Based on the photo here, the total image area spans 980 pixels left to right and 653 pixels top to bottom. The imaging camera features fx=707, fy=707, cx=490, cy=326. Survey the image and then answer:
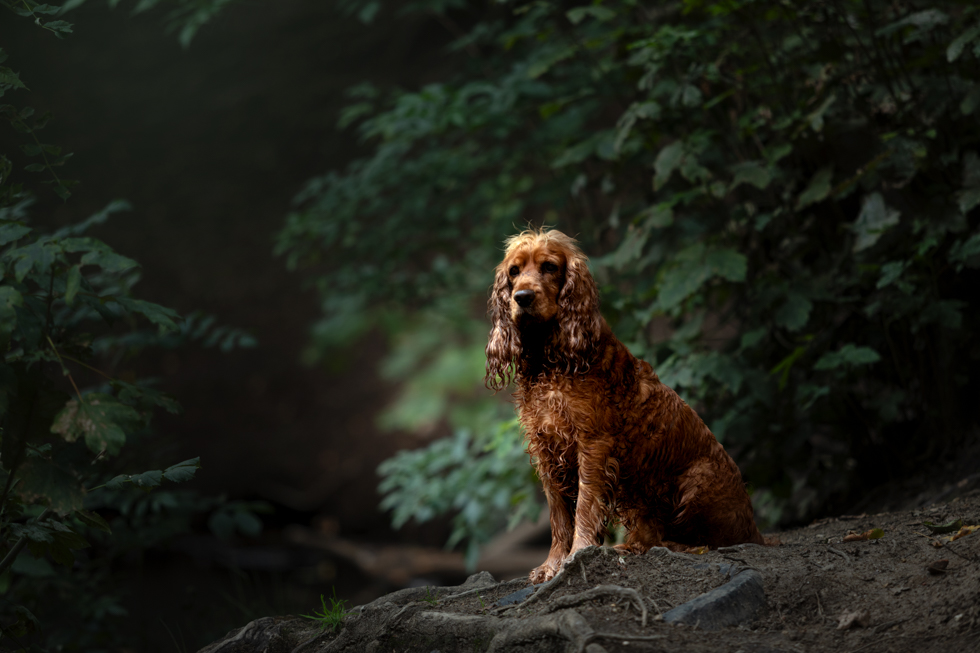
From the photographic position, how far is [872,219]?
152 inches

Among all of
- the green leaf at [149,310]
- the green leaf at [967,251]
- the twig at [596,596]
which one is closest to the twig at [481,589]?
the twig at [596,596]

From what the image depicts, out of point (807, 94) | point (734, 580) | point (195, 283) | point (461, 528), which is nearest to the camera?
point (734, 580)

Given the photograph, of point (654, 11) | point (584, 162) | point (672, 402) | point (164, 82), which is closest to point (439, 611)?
point (672, 402)

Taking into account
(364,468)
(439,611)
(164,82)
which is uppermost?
(164,82)

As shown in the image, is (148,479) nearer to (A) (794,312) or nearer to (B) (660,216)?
(B) (660,216)

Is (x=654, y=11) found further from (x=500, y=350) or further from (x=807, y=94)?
(x=500, y=350)

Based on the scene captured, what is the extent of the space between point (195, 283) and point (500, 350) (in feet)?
34.1

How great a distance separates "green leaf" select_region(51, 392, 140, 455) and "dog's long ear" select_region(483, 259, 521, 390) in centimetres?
120

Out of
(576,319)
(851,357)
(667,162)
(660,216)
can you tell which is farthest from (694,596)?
(667,162)

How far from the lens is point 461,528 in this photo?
509 centimetres

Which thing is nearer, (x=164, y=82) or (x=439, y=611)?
(x=439, y=611)

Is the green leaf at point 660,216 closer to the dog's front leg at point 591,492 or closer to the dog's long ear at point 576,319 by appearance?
the dog's long ear at point 576,319

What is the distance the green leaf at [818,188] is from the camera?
12.9 feet

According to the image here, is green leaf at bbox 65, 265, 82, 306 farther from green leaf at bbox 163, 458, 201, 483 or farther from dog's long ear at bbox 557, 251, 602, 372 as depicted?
dog's long ear at bbox 557, 251, 602, 372
